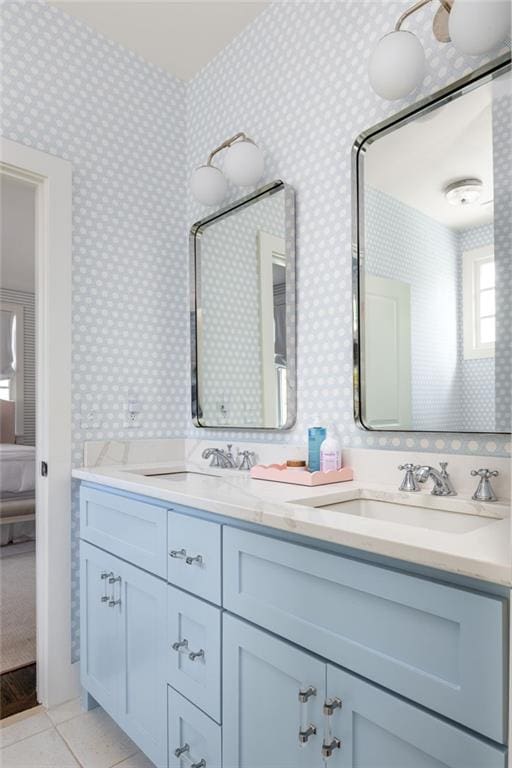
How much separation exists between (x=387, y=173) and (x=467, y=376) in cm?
66

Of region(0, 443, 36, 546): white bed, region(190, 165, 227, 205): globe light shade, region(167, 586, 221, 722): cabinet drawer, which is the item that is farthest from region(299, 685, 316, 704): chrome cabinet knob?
region(0, 443, 36, 546): white bed

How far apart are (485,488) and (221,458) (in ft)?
3.48

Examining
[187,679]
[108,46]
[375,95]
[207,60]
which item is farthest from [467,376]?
[108,46]

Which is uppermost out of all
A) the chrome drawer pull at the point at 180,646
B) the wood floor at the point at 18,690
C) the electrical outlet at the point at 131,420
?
the electrical outlet at the point at 131,420

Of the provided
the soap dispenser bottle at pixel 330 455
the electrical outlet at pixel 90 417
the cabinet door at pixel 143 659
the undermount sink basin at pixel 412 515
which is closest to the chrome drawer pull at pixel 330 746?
the undermount sink basin at pixel 412 515

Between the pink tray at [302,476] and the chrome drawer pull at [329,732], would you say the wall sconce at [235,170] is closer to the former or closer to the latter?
the pink tray at [302,476]

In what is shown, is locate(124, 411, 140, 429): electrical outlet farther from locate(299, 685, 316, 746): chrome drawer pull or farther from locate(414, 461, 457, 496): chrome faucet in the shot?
locate(299, 685, 316, 746): chrome drawer pull

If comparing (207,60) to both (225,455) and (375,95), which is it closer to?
(375,95)

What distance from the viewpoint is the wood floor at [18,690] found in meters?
1.91

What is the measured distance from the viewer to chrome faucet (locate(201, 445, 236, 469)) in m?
2.01

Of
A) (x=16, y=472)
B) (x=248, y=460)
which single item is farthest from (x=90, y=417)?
(x=16, y=472)

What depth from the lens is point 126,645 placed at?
1.62 m

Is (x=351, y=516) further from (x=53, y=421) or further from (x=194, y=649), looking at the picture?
(x=53, y=421)

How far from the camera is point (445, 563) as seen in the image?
0.78 metres
